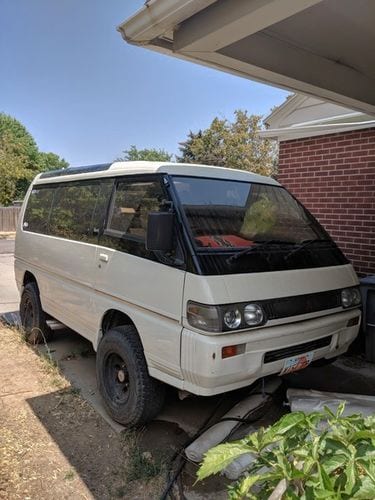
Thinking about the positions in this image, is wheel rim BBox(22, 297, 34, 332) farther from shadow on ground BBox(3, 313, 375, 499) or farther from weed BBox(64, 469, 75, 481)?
weed BBox(64, 469, 75, 481)

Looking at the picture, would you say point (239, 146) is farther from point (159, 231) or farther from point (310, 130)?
point (159, 231)

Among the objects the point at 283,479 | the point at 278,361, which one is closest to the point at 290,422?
the point at 283,479

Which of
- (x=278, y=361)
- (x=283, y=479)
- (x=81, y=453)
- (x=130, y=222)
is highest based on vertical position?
(x=130, y=222)

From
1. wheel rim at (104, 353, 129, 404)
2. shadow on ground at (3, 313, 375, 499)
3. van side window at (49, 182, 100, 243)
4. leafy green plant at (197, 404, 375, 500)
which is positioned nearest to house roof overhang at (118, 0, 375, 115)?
van side window at (49, 182, 100, 243)

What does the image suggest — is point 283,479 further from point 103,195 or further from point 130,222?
point 103,195

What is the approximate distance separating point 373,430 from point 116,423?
8.57ft

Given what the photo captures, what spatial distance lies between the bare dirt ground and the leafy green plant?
1.62 meters

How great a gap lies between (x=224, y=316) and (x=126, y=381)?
1.27m

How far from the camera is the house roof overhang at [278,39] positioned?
2.42 metres

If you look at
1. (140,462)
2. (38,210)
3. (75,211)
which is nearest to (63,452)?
(140,462)

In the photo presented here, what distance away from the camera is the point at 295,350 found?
3.17m

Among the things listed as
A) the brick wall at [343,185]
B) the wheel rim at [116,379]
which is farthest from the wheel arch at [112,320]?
the brick wall at [343,185]

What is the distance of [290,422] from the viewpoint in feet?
4.96

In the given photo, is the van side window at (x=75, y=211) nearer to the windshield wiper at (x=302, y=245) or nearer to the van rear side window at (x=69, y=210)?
the van rear side window at (x=69, y=210)
